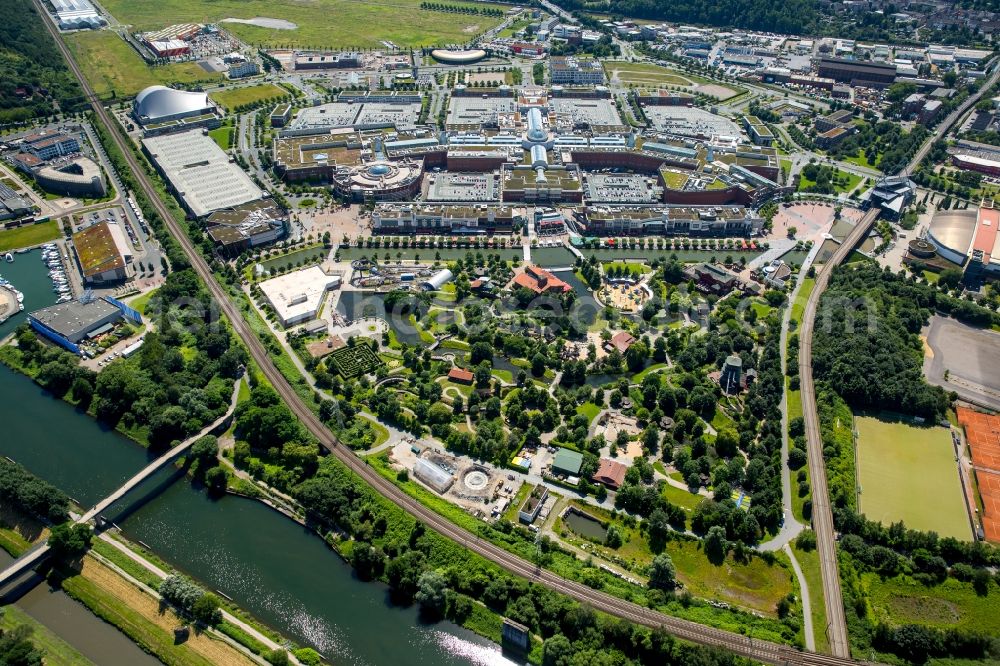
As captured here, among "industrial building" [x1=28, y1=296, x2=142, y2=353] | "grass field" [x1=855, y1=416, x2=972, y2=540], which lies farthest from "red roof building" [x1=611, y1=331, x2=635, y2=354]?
"industrial building" [x1=28, y1=296, x2=142, y2=353]

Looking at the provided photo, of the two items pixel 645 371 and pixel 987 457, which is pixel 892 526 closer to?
pixel 987 457

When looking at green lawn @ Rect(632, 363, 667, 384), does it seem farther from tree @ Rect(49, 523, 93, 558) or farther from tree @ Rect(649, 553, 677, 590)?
tree @ Rect(49, 523, 93, 558)

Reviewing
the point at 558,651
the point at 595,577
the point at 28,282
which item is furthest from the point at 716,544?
the point at 28,282

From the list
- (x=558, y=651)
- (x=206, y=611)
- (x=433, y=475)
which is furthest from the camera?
(x=433, y=475)

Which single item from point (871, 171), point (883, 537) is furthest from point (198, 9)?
point (883, 537)

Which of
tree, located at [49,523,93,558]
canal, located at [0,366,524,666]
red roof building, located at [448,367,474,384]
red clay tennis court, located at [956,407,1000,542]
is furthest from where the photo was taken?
red roof building, located at [448,367,474,384]

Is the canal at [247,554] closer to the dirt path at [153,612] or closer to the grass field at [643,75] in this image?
the dirt path at [153,612]

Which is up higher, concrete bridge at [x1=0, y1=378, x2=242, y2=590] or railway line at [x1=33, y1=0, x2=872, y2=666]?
railway line at [x1=33, y1=0, x2=872, y2=666]
